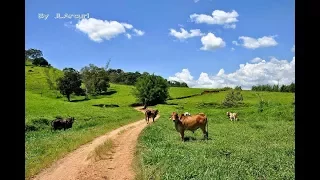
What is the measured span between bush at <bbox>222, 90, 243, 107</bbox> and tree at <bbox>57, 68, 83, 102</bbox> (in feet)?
93.8

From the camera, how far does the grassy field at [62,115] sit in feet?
47.2

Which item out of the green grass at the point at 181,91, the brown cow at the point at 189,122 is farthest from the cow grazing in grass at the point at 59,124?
the green grass at the point at 181,91

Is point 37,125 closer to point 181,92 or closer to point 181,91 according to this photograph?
point 181,92

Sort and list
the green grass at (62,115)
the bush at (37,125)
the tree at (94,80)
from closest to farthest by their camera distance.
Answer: the green grass at (62,115), the bush at (37,125), the tree at (94,80)

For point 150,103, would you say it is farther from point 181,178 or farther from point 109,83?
point 181,178

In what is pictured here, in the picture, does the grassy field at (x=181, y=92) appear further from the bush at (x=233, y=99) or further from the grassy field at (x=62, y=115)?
the bush at (x=233, y=99)

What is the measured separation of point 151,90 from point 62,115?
29.5 metres

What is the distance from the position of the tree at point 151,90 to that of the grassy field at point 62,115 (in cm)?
340

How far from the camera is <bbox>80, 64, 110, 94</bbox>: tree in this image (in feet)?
227
